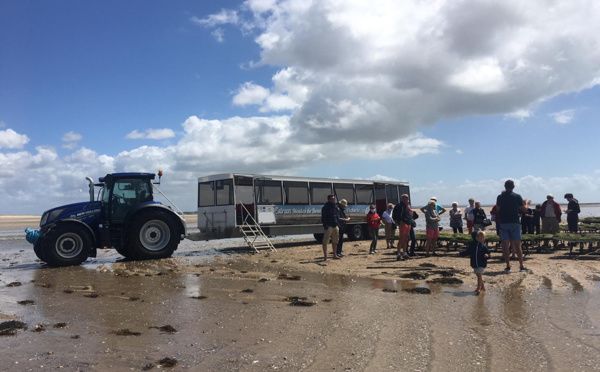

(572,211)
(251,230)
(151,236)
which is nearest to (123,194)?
A: (151,236)

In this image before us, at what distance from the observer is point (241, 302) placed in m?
7.19

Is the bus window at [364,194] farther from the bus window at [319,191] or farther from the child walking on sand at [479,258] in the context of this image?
the child walking on sand at [479,258]

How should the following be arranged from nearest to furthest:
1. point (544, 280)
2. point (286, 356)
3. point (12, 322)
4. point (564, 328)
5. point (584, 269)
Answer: point (286, 356) → point (564, 328) → point (12, 322) → point (544, 280) → point (584, 269)

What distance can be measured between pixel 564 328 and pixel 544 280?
3.52 m

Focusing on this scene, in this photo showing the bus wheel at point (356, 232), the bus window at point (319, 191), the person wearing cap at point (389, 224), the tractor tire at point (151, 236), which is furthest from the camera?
the bus wheel at point (356, 232)

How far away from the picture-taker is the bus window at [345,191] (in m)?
19.2

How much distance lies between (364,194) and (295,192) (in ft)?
13.2

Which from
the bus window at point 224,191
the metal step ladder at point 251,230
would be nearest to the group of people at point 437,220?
the metal step ladder at point 251,230

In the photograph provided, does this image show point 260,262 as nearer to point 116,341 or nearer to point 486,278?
point 486,278

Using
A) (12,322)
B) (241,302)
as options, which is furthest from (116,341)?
(241,302)

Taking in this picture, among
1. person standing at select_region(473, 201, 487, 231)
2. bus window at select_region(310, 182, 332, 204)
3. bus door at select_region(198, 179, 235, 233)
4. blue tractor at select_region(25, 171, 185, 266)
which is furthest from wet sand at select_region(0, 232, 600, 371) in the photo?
bus window at select_region(310, 182, 332, 204)

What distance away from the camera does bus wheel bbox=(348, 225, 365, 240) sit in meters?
19.5

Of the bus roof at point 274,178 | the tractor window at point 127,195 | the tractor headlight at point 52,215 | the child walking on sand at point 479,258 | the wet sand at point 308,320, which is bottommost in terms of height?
the wet sand at point 308,320

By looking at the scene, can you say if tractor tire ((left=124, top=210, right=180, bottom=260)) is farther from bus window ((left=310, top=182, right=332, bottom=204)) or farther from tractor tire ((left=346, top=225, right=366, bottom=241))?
tractor tire ((left=346, top=225, right=366, bottom=241))
